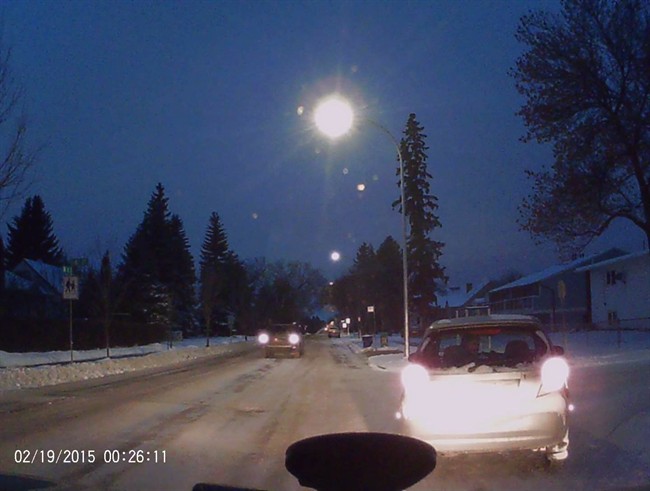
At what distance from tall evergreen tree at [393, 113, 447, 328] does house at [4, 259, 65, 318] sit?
25.3m

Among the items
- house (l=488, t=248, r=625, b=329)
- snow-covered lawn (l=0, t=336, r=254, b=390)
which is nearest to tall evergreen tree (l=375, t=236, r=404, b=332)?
house (l=488, t=248, r=625, b=329)

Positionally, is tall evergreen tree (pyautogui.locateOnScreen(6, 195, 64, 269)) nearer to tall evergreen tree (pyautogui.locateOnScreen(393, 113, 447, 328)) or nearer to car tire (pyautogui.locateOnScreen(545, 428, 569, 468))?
tall evergreen tree (pyautogui.locateOnScreen(393, 113, 447, 328))

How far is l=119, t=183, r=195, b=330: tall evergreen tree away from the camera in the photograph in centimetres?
7688

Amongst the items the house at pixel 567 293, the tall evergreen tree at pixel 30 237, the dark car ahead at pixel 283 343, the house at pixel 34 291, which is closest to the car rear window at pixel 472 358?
the dark car ahead at pixel 283 343

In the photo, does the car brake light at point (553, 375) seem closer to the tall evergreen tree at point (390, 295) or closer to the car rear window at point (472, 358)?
the car rear window at point (472, 358)

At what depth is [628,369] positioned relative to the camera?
20281 millimetres

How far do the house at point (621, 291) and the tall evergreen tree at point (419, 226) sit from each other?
1111 cm

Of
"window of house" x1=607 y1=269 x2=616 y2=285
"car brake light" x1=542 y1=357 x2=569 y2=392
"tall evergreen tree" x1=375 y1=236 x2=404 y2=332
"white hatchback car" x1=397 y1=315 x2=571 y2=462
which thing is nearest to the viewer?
"white hatchback car" x1=397 y1=315 x2=571 y2=462

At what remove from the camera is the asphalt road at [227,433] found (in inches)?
338

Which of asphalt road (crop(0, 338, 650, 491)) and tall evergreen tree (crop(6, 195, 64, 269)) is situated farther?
tall evergreen tree (crop(6, 195, 64, 269))

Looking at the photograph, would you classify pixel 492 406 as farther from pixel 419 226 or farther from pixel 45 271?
pixel 45 271

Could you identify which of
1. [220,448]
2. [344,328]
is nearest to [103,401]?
[220,448]

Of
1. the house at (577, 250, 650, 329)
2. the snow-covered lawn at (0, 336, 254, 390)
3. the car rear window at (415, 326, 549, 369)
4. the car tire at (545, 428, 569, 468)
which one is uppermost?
the house at (577, 250, 650, 329)

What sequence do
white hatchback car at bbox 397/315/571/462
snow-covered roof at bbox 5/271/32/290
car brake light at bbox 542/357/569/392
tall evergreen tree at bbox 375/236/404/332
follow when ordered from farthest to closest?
tall evergreen tree at bbox 375/236/404/332
snow-covered roof at bbox 5/271/32/290
car brake light at bbox 542/357/569/392
white hatchback car at bbox 397/315/571/462
